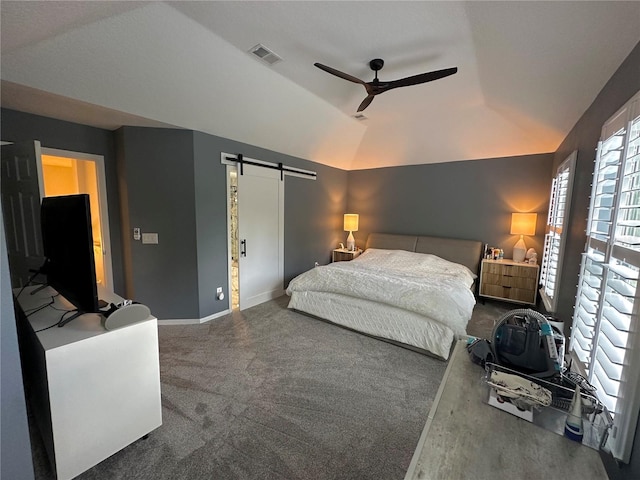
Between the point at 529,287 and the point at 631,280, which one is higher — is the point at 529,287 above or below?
below

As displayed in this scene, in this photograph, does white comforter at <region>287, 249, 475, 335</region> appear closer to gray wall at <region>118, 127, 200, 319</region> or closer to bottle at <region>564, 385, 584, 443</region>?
gray wall at <region>118, 127, 200, 319</region>

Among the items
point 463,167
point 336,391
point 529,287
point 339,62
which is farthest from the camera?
point 463,167

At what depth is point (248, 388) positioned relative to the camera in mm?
2242

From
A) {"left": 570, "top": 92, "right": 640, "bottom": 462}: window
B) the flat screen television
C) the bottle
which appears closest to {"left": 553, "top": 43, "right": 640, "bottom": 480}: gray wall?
{"left": 570, "top": 92, "right": 640, "bottom": 462}: window

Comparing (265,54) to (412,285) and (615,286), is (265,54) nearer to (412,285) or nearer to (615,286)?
(412,285)

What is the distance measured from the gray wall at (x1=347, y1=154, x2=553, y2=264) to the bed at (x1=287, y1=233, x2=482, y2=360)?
1.42 feet

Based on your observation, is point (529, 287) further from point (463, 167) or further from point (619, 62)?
point (619, 62)

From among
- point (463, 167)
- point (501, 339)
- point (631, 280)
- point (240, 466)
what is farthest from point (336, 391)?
point (463, 167)

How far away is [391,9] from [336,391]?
301cm

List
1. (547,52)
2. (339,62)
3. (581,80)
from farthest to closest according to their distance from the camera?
1. (339,62)
2. (581,80)
3. (547,52)

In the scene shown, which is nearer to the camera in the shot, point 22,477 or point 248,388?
point 22,477

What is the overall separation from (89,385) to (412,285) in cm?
289

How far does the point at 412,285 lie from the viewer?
10.2 feet

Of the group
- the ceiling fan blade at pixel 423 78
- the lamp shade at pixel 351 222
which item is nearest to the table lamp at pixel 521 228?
the lamp shade at pixel 351 222
